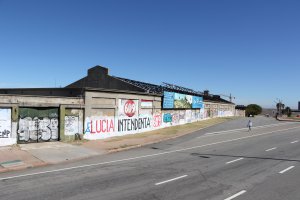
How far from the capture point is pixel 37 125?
975 inches

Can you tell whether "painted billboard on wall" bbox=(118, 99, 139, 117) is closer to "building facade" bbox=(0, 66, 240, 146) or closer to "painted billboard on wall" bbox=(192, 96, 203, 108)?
"building facade" bbox=(0, 66, 240, 146)

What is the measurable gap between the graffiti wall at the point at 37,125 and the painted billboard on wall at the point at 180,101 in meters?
19.4

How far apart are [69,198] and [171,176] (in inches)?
201

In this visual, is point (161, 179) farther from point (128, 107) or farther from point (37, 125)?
point (128, 107)

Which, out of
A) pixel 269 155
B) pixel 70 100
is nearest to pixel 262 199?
pixel 269 155

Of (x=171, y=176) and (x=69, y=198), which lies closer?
(x=69, y=198)

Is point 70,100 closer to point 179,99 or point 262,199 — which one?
point 262,199

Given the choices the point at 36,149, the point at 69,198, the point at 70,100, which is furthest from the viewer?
the point at 70,100

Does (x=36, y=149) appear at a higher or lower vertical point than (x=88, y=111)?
lower

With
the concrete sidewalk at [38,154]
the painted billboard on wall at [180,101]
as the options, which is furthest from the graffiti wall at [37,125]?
the painted billboard on wall at [180,101]

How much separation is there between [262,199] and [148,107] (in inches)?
1115

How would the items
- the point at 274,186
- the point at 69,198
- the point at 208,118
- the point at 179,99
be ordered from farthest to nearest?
the point at 208,118
the point at 179,99
the point at 274,186
the point at 69,198

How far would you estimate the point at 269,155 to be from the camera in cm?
2239

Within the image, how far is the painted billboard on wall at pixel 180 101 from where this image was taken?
44.3 metres
